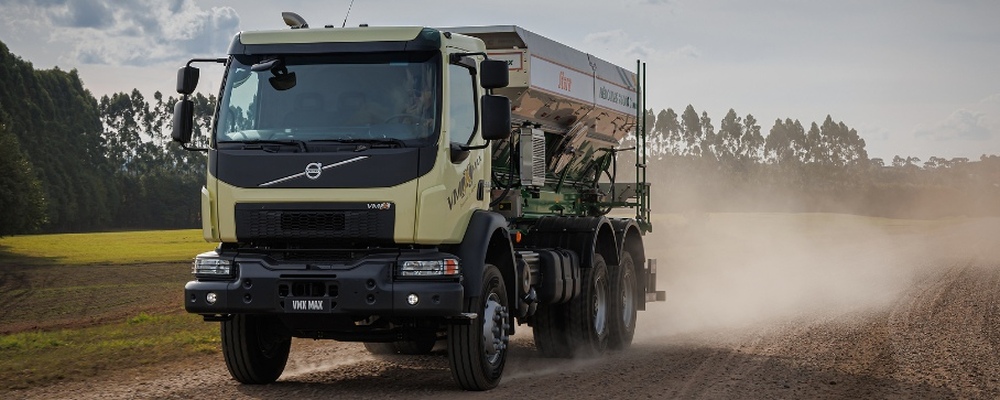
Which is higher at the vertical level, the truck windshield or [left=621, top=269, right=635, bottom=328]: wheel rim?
the truck windshield

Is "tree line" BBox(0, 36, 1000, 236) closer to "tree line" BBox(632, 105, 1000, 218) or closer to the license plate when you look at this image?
"tree line" BBox(632, 105, 1000, 218)

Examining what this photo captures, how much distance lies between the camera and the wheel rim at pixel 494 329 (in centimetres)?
1062

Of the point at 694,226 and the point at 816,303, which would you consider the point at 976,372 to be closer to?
the point at 816,303

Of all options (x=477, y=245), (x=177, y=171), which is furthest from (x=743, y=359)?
(x=177, y=171)

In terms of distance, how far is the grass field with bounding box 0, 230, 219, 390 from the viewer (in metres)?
13.5

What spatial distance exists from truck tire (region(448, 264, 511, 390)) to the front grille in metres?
1.04

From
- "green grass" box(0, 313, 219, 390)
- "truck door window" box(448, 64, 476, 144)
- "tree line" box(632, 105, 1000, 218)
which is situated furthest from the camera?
"tree line" box(632, 105, 1000, 218)

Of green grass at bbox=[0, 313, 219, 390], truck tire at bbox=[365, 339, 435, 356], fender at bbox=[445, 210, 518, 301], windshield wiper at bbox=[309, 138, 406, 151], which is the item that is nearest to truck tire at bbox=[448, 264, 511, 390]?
fender at bbox=[445, 210, 518, 301]

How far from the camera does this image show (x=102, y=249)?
55062mm

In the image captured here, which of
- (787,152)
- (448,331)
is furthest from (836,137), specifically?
(448,331)

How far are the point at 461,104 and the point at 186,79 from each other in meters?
2.27

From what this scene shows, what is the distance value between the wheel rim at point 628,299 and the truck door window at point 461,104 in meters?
5.50

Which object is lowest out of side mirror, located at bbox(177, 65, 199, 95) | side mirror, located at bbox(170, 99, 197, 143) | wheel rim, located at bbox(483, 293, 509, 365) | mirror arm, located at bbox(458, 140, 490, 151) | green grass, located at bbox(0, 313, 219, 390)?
green grass, located at bbox(0, 313, 219, 390)

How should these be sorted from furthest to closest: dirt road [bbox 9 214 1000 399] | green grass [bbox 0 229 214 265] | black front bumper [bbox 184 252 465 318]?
green grass [bbox 0 229 214 265] < dirt road [bbox 9 214 1000 399] < black front bumper [bbox 184 252 465 318]
